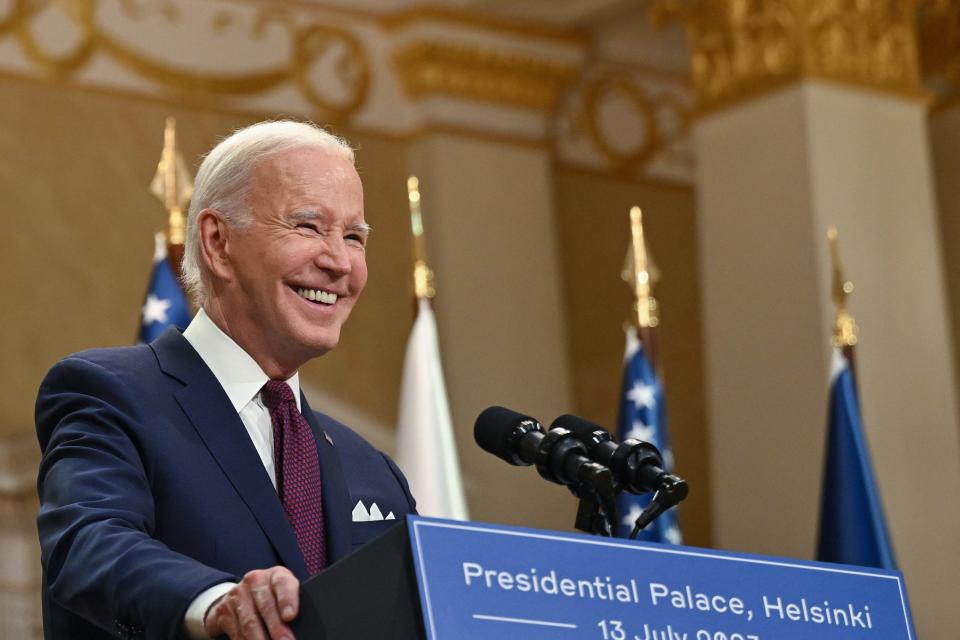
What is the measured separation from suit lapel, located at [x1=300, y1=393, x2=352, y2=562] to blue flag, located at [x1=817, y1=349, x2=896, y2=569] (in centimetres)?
402

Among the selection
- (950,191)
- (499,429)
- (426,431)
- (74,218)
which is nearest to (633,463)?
(499,429)

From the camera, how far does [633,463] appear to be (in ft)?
7.93

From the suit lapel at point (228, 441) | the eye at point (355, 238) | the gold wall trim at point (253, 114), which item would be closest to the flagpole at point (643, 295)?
the gold wall trim at point (253, 114)

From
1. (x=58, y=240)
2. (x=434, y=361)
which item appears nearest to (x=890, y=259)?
(x=434, y=361)

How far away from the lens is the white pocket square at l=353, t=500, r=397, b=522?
2.75 metres

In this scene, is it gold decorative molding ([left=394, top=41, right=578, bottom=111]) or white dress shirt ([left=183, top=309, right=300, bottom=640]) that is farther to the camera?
gold decorative molding ([left=394, top=41, right=578, bottom=111])

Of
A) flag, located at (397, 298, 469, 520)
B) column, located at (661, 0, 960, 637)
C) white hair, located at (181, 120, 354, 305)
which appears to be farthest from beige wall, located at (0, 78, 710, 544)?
white hair, located at (181, 120, 354, 305)

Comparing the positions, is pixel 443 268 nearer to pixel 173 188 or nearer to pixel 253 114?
pixel 253 114

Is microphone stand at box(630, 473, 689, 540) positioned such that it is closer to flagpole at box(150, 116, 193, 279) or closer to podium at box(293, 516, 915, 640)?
podium at box(293, 516, 915, 640)

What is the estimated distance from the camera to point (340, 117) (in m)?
9.99

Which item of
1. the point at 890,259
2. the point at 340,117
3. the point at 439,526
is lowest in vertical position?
the point at 439,526

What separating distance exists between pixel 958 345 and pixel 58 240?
5167 millimetres

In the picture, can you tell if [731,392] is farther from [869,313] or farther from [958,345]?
[958,345]

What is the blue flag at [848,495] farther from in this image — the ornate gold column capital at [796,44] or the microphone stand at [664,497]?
the microphone stand at [664,497]
